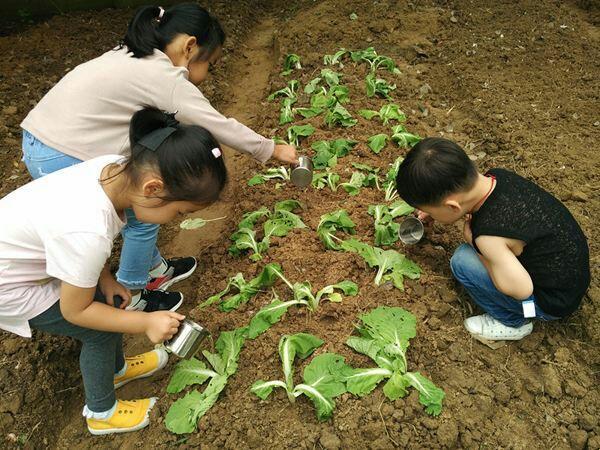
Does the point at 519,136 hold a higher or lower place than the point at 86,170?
lower

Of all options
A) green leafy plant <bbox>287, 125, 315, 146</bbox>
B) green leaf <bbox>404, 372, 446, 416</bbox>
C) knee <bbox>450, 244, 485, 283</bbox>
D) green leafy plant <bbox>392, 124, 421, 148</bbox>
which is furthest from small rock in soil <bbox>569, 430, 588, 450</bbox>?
green leafy plant <bbox>287, 125, 315, 146</bbox>

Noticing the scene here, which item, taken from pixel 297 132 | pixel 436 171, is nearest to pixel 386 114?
pixel 297 132

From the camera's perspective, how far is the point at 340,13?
689cm

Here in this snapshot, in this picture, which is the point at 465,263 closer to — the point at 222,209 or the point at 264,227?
the point at 264,227

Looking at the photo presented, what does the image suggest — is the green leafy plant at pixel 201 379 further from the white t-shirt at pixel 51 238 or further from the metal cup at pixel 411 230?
the metal cup at pixel 411 230

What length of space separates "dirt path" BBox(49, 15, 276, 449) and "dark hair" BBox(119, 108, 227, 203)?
137 centimetres

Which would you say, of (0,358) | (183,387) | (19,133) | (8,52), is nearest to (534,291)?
(183,387)

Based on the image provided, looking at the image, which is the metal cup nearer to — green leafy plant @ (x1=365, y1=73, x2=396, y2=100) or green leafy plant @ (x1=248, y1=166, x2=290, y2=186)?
green leafy plant @ (x1=248, y1=166, x2=290, y2=186)

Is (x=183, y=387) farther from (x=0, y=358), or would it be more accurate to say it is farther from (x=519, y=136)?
(x=519, y=136)

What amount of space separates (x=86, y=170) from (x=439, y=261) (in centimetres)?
216

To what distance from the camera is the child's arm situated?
6.30 ft

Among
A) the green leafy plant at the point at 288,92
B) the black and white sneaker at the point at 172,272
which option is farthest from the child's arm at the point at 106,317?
the green leafy plant at the point at 288,92

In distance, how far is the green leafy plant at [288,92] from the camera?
523 cm

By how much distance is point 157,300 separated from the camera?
11.0 feet
